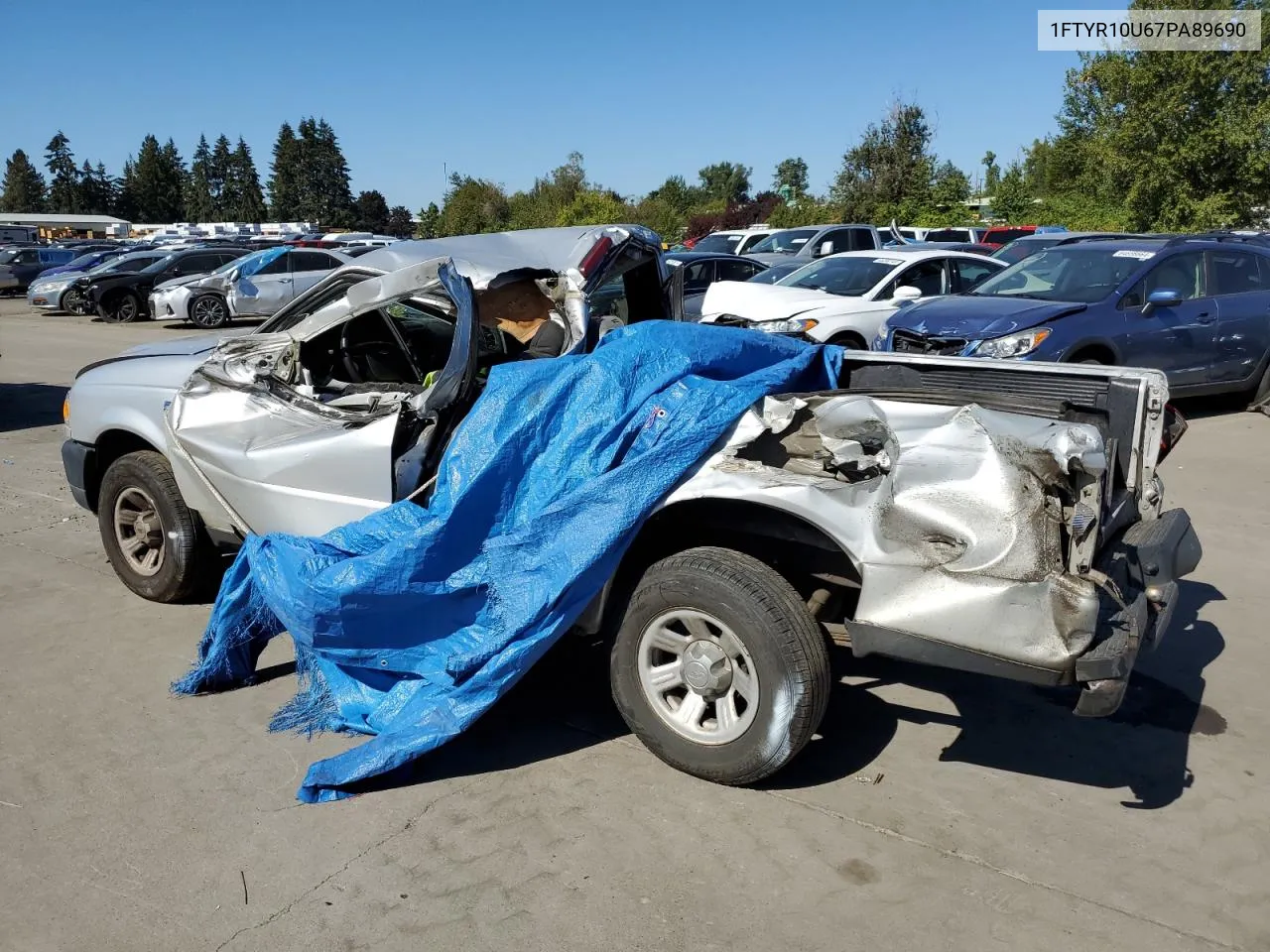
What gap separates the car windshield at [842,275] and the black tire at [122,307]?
17.3 m

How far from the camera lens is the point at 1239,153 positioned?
24109mm

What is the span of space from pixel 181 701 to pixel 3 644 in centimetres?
→ 130

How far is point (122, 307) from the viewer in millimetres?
23453

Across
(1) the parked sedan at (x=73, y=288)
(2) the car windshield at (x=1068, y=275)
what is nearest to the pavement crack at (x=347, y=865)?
(2) the car windshield at (x=1068, y=275)

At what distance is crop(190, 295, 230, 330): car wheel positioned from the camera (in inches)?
845

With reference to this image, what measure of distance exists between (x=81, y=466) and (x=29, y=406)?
7.90 metres

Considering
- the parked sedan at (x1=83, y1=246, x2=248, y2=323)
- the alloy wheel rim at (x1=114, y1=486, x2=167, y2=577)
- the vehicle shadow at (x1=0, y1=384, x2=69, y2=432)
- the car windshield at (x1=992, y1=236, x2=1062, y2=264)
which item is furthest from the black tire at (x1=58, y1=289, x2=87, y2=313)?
the alloy wheel rim at (x1=114, y1=486, x2=167, y2=577)

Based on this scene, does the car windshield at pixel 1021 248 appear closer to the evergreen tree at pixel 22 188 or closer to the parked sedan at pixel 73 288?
the parked sedan at pixel 73 288

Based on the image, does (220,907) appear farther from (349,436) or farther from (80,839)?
(349,436)

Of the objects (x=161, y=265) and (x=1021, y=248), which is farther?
(x=161, y=265)

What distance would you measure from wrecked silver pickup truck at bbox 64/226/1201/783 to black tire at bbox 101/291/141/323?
20320 millimetres

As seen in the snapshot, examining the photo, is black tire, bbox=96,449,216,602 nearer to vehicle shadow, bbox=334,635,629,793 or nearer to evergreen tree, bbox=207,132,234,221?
vehicle shadow, bbox=334,635,629,793

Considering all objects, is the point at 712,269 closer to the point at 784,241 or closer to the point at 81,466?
the point at 784,241

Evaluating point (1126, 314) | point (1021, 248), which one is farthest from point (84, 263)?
point (1126, 314)
